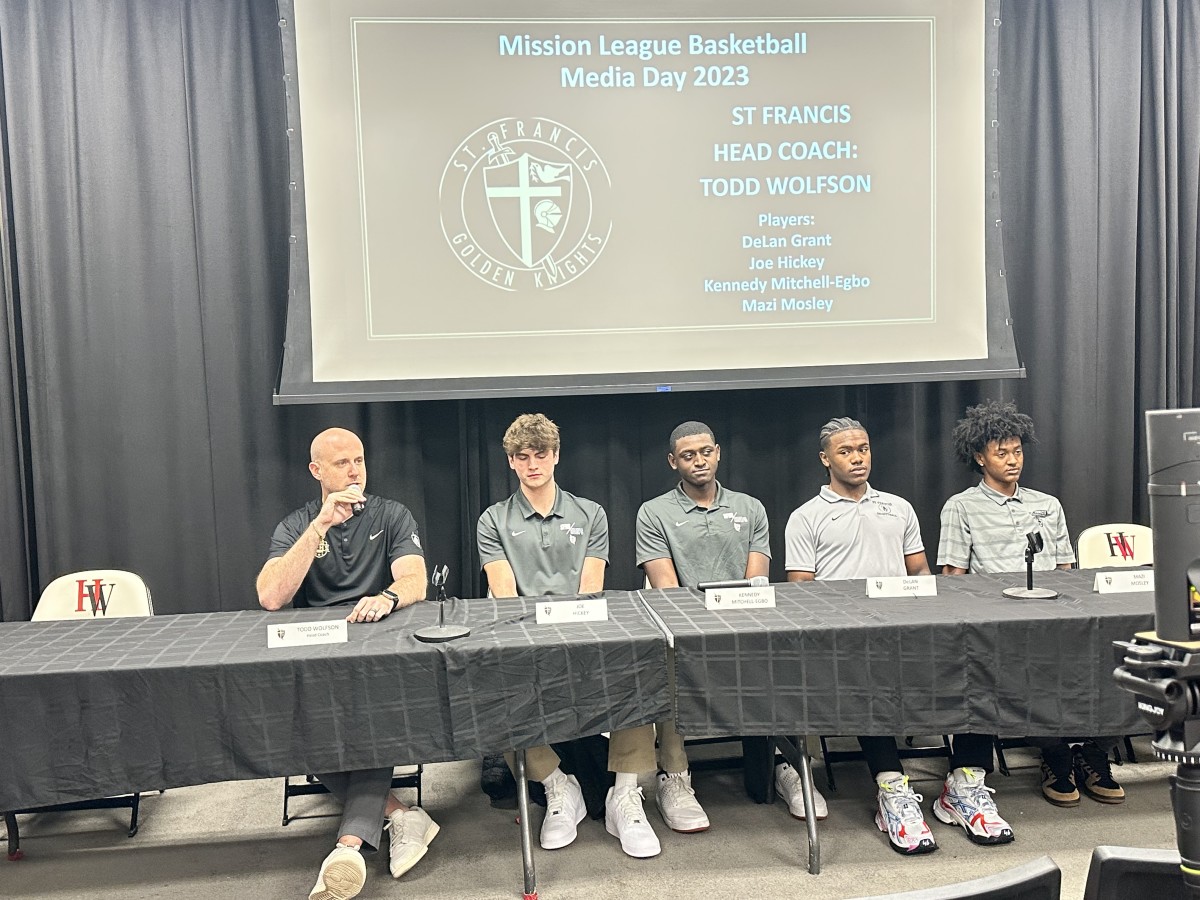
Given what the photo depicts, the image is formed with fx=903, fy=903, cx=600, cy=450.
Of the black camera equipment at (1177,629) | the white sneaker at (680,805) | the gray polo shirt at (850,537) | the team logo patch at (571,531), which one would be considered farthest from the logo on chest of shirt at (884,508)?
the black camera equipment at (1177,629)

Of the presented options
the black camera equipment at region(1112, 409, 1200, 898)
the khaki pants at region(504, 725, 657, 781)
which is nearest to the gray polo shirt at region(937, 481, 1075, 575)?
the khaki pants at region(504, 725, 657, 781)

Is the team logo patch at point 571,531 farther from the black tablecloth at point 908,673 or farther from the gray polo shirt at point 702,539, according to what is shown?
the black tablecloth at point 908,673

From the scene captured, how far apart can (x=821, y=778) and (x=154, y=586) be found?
2391mm

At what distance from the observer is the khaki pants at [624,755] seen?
230 centimetres

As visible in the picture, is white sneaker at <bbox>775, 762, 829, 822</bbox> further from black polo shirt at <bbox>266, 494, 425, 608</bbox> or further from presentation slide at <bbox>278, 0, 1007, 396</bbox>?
presentation slide at <bbox>278, 0, 1007, 396</bbox>

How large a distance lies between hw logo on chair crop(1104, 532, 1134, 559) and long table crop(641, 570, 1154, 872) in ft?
2.97

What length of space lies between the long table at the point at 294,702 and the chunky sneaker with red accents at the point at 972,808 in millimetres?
843

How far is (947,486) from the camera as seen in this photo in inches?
140

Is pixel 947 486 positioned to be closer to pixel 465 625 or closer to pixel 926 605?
pixel 926 605

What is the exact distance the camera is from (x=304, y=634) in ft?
6.70

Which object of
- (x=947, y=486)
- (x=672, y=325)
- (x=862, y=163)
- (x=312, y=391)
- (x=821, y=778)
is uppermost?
(x=862, y=163)

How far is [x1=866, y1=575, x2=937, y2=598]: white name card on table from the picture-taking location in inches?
91.9

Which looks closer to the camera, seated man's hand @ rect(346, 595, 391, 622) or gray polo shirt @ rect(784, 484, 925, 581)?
seated man's hand @ rect(346, 595, 391, 622)

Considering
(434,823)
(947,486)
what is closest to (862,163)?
(947,486)
